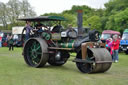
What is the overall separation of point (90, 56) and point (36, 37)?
2.92m

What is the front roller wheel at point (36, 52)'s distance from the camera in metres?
10.9

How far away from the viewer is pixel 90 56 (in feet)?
32.4

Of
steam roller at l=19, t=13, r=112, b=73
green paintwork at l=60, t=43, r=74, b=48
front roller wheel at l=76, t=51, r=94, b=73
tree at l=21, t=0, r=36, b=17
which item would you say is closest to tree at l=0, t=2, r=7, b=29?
tree at l=21, t=0, r=36, b=17

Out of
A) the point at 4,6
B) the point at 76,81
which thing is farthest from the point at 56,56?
the point at 4,6

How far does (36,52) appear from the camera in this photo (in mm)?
11406

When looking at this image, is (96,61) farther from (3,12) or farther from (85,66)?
(3,12)

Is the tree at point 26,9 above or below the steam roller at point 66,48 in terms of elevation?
above

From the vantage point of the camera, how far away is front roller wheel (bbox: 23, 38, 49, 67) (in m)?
10.9

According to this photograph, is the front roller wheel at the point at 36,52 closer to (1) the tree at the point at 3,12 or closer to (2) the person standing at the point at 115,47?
(2) the person standing at the point at 115,47

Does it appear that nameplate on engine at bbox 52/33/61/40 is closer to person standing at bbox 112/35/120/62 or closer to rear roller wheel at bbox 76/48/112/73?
rear roller wheel at bbox 76/48/112/73

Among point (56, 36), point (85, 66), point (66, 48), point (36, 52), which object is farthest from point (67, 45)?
point (36, 52)

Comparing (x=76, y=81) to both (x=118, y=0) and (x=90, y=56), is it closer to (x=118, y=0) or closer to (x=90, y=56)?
(x=90, y=56)

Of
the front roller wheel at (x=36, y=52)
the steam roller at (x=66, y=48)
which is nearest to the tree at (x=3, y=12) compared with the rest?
the steam roller at (x=66, y=48)

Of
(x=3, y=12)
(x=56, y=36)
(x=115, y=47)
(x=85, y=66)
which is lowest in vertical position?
(x=85, y=66)
